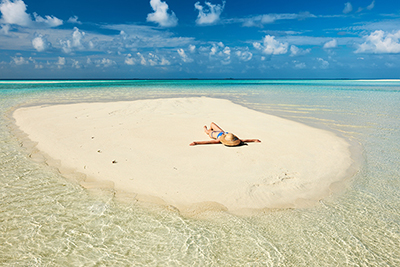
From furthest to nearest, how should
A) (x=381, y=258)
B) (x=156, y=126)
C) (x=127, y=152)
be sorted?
(x=156, y=126)
(x=127, y=152)
(x=381, y=258)

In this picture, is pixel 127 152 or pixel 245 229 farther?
pixel 127 152

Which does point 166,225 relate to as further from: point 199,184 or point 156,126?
point 156,126

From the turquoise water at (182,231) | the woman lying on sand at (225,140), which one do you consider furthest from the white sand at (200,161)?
the turquoise water at (182,231)

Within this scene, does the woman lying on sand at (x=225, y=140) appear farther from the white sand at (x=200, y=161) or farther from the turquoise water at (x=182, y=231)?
the turquoise water at (x=182, y=231)

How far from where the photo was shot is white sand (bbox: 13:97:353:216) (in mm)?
4477

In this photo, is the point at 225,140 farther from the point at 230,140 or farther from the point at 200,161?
the point at 200,161

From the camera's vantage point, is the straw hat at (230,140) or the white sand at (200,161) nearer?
the white sand at (200,161)

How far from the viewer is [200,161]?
5.96 metres

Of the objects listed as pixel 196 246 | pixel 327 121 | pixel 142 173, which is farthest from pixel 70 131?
pixel 327 121

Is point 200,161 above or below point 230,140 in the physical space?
below


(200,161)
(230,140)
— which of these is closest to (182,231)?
(200,161)

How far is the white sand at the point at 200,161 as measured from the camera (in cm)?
448

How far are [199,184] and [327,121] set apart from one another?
9.23 meters

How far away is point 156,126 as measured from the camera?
959cm
